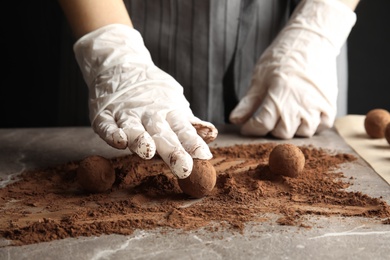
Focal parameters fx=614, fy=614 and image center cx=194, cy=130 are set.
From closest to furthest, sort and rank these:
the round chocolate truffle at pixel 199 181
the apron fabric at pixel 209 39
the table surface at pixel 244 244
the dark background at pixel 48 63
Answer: the table surface at pixel 244 244
the round chocolate truffle at pixel 199 181
the apron fabric at pixel 209 39
the dark background at pixel 48 63

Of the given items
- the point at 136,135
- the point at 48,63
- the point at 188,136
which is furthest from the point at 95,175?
the point at 48,63

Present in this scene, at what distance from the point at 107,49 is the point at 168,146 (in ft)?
1.54

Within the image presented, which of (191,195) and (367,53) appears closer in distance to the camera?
(191,195)

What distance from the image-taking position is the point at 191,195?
1.39 metres

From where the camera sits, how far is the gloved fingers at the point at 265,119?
1.98m

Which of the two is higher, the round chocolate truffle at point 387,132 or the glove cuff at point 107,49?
the glove cuff at point 107,49

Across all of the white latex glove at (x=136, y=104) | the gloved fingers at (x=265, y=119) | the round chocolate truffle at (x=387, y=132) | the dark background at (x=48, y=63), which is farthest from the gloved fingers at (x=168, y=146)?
the dark background at (x=48, y=63)

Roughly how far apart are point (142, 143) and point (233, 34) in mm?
999

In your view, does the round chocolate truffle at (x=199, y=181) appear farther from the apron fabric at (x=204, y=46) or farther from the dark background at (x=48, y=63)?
the dark background at (x=48, y=63)

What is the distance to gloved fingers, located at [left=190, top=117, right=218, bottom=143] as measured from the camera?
157 centimetres

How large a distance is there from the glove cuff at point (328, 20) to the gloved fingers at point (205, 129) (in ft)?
2.29

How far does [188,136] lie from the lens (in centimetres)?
148

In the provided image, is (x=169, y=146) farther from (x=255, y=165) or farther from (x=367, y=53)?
(x=367, y=53)

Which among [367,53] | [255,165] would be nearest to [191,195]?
[255,165]
